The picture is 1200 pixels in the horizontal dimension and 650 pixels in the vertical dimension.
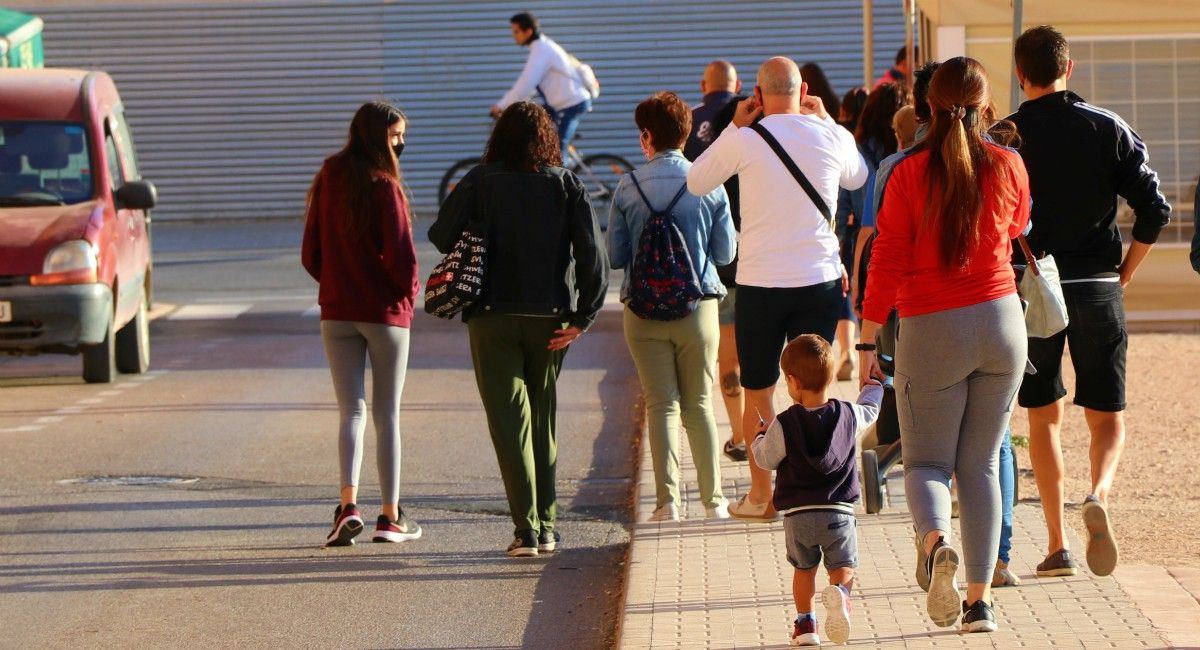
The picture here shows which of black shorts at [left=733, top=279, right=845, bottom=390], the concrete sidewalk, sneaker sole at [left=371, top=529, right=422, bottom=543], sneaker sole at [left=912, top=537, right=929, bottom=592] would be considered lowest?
sneaker sole at [left=371, top=529, right=422, bottom=543]

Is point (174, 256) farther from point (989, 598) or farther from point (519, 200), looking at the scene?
point (989, 598)

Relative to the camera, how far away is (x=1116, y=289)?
595cm

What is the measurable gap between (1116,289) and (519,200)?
2.23 m

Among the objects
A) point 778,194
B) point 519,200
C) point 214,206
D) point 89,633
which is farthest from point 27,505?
point 214,206

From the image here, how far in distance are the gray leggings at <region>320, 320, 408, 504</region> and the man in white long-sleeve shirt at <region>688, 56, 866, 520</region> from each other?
1.41 metres

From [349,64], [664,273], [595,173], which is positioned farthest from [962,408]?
[349,64]

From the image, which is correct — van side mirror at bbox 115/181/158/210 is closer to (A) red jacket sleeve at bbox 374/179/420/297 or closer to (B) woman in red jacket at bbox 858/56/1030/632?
(A) red jacket sleeve at bbox 374/179/420/297

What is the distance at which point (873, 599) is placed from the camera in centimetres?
585

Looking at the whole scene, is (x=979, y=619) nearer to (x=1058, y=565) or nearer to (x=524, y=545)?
(x=1058, y=565)

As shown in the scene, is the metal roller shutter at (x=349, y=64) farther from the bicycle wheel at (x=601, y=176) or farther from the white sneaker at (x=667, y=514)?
the white sneaker at (x=667, y=514)

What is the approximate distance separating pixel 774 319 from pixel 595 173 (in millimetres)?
17172

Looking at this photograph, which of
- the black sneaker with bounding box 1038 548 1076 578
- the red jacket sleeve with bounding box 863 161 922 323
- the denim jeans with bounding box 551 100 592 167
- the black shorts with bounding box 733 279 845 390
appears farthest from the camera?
the denim jeans with bounding box 551 100 592 167

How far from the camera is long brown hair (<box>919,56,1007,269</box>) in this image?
197 inches

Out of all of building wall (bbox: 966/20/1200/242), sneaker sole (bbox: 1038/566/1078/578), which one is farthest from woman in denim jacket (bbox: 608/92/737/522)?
building wall (bbox: 966/20/1200/242)
